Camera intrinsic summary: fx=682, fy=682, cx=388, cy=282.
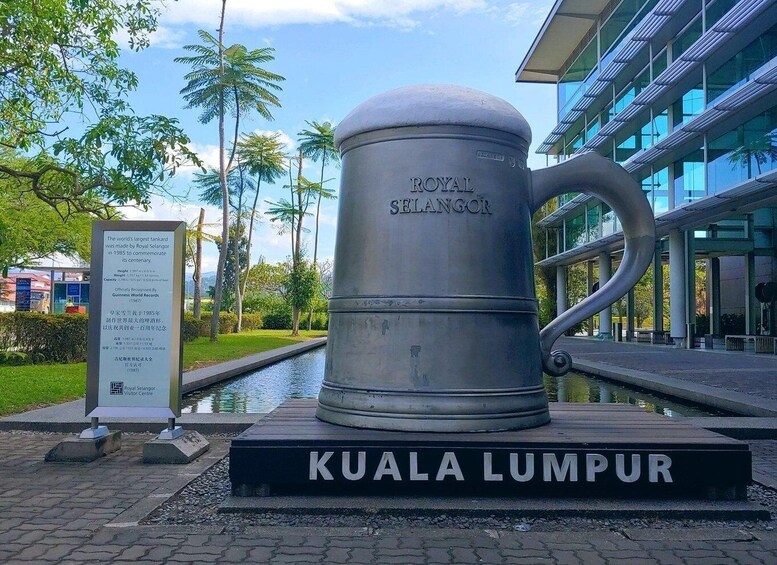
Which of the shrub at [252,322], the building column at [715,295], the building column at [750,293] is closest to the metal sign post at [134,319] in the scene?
the building column at [750,293]

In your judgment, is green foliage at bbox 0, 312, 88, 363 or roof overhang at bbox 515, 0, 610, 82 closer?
green foliage at bbox 0, 312, 88, 363

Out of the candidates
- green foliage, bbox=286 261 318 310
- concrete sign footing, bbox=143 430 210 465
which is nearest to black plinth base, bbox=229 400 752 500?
concrete sign footing, bbox=143 430 210 465

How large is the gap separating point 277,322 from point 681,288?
31365 millimetres

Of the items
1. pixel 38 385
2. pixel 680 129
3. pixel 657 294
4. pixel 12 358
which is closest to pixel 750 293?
pixel 657 294

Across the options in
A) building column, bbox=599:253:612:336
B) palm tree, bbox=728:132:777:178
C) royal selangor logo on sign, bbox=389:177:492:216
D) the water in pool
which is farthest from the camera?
building column, bbox=599:253:612:336

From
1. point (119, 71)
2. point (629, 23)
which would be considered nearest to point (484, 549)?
point (119, 71)

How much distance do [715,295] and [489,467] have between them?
1157 inches

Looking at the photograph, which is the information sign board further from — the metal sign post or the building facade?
the building facade

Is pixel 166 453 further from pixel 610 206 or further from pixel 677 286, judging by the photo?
pixel 677 286

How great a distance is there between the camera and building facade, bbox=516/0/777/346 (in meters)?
17.6

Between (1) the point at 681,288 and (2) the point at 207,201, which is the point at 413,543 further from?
(2) the point at 207,201

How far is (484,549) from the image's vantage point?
11.0 ft

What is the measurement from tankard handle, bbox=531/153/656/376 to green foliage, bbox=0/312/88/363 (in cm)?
1308

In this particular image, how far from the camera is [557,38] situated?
32.2m
